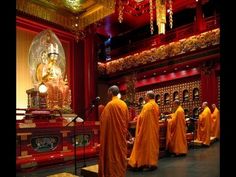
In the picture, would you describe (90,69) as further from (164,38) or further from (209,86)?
Result: (209,86)

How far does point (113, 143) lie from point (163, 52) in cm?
895

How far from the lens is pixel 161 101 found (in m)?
13.2

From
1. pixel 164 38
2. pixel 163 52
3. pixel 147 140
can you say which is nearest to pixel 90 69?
pixel 163 52

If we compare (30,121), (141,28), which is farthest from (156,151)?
(141,28)

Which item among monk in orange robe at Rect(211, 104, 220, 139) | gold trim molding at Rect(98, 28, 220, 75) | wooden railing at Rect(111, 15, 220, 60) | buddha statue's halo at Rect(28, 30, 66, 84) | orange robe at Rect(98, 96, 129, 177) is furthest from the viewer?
wooden railing at Rect(111, 15, 220, 60)

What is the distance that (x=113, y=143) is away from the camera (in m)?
3.90

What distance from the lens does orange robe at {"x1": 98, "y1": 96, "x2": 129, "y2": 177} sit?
3854mm

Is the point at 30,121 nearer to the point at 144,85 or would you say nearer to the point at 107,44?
the point at 144,85

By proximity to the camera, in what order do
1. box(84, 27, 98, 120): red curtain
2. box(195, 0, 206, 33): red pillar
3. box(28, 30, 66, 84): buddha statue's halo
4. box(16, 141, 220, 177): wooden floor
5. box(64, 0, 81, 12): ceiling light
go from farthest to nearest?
box(195, 0, 206, 33): red pillar, box(84, 27, 98, 120): red curtain, box(28, 30, 66, 84): buddha statue's halo, box(64, 0, 81, 12): ceiling light, box(16, 141, 220, 177): wooden floor

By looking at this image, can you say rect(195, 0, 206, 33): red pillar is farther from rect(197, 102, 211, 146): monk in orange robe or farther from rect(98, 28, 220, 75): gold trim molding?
rect(197, 102, 211, 146): monk in orange robe

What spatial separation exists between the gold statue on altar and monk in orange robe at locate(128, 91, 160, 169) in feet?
8.81

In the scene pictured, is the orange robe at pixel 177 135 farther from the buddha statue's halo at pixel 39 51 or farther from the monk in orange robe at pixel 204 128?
the buddha statue's halo at pixel 39 51

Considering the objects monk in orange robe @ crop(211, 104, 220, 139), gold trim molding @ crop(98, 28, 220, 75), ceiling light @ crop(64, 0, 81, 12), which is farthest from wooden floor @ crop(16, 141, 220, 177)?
gold trim molding @ crop(98, 28, 220, 75)
